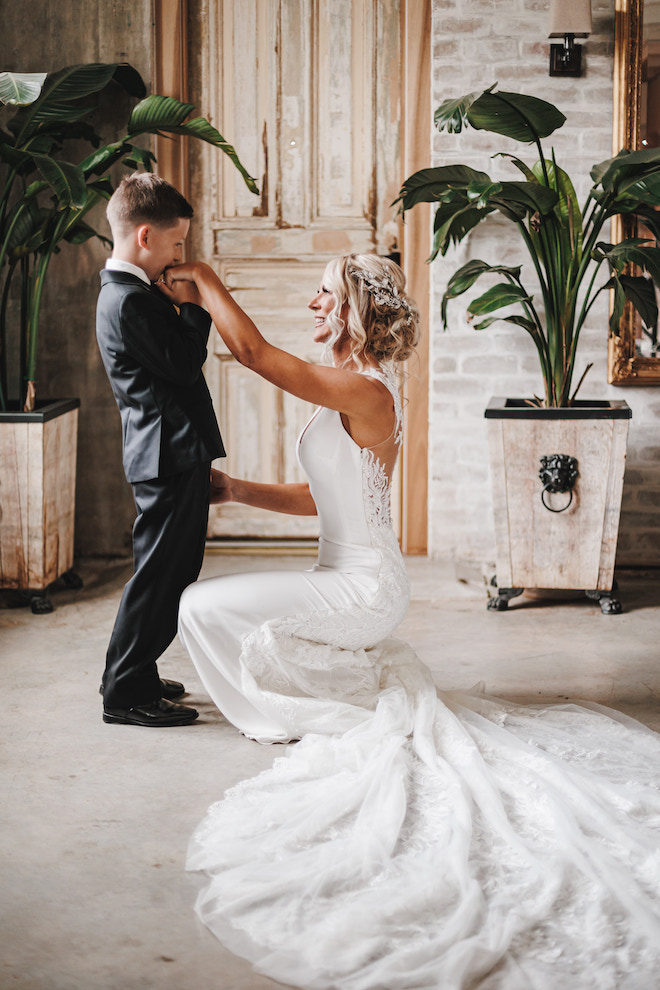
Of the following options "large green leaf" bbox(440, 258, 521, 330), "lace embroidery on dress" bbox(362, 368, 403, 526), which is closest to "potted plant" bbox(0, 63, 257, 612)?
"large green leaf" bbox(440, 258, 521, 330)

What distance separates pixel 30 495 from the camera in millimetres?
3818

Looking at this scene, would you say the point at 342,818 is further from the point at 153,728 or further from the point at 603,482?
the point at 603,482

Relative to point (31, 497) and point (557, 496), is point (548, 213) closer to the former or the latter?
point (557, 496)

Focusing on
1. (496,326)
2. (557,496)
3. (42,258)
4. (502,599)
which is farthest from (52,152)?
(502,599)

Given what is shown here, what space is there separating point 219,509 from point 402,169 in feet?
5.95

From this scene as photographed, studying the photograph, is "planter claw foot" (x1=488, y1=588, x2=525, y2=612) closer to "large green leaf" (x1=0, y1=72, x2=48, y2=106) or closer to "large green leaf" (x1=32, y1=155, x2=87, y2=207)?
"large green leaf" (x1=32, y1=155, x2=87, y2=207)

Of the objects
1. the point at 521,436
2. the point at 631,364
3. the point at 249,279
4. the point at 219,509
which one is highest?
the point at 249,279

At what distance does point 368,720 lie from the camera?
244 cm

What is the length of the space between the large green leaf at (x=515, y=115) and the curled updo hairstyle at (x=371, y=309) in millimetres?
1226

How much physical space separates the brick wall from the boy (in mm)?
1963

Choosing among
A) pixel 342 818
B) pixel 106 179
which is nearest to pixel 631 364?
pixel 106 179

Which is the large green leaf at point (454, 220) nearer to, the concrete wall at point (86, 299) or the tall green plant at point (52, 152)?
the tall green plant at point (52, 152)

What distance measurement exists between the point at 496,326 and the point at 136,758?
2633 millimetres

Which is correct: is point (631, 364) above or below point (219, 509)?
above
